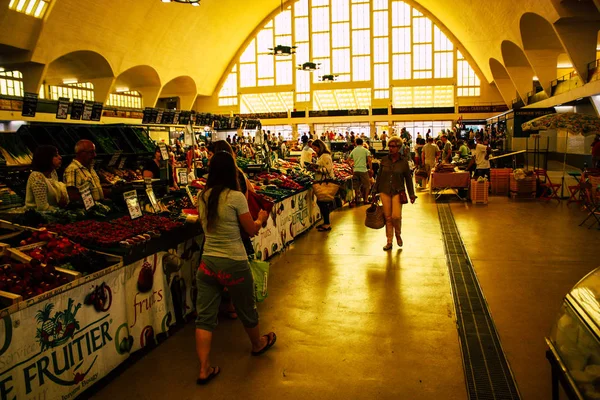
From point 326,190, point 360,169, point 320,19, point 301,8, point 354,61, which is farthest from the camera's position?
point 301,8

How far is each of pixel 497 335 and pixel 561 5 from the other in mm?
15751

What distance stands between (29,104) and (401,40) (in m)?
32.1

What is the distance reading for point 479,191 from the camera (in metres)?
11.0

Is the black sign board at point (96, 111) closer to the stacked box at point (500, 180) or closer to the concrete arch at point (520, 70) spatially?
the stacked box at point (500, 180)

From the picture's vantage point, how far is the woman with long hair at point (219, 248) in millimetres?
2996

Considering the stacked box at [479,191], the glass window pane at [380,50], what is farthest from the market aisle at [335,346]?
the glass window pane at [380,50]

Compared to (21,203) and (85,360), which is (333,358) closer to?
(85,360)

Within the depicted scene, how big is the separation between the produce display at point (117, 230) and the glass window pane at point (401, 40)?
33.6 m

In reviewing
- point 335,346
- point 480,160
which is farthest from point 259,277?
point 480,160

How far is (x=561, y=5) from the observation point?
15.7 metres

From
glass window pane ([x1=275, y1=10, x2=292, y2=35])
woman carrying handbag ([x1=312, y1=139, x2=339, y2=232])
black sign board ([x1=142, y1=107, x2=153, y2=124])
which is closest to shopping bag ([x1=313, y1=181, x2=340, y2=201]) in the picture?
woman carrying handbag ([x1=312, y1=139, x2=339, y2=232])

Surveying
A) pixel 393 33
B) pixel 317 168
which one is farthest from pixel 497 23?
pixel 317 168

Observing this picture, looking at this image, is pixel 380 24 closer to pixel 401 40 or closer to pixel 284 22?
pixel 401 40

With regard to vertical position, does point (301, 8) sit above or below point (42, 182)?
above
